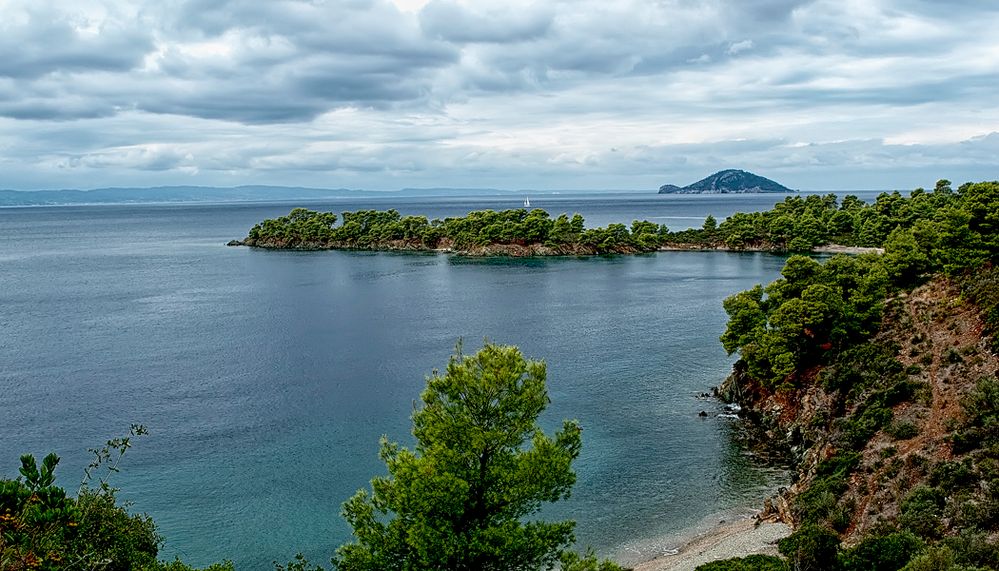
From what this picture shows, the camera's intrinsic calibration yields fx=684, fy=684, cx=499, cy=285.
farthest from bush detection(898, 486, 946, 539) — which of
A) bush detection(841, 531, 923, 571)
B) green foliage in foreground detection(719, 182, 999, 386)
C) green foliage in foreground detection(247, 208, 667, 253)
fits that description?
green foliage in foreground detection(247, 208, 667, 253)

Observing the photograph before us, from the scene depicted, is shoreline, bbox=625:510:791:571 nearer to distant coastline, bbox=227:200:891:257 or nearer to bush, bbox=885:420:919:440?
bush, bbox=885:420:919:440

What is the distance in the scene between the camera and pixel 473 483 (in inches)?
852

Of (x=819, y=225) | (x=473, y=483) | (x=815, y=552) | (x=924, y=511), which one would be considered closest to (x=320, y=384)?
(x=473, y=483)

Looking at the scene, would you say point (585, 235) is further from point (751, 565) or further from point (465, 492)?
point (465, 492)

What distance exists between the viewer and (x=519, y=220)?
162 m

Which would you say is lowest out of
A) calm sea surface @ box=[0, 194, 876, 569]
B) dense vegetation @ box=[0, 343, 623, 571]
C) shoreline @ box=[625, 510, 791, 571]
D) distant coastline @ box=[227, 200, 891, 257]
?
shoreline @ box=[625, 510, 791, 571]

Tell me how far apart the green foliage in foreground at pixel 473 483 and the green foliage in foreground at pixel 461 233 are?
133 m

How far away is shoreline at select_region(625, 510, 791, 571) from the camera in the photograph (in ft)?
101

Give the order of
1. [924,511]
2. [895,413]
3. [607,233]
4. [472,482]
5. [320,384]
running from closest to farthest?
1. [472,482]
2. [924,511]
3. [895,413]
4. [320,384]
5. [607,233]

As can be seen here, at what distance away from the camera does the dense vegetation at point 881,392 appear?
25.7 metres

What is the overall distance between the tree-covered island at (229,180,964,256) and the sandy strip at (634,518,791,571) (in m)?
117

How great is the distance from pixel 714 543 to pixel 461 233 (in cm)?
13067

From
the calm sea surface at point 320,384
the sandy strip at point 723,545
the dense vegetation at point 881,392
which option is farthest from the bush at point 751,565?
the calm sea surface at point 320,384

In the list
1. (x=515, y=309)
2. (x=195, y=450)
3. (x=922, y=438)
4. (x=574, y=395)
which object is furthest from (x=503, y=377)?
(x=515, y=309)
